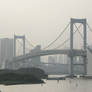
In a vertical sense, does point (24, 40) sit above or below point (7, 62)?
above

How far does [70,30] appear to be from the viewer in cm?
4456

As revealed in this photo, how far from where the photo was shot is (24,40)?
5984cm

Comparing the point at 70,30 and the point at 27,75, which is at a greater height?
the point at 70,30

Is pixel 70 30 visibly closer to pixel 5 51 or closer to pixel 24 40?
pixel 24 40

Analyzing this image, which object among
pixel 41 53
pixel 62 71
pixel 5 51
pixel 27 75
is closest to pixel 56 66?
pixel 62 71

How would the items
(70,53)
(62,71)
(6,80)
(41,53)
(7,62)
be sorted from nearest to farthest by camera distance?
(6,80) < (70,53) < (41,53) < (7,62) < (62,71)

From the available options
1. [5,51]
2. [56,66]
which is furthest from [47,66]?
[5,51]

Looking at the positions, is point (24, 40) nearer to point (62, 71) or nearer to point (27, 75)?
point (62, 71)

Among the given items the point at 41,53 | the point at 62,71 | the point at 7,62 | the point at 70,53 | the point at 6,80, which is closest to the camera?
the point at 6,80

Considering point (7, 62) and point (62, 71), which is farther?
point (62, 71)

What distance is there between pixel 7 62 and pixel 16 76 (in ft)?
84.0

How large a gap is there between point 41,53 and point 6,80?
15.9 meters

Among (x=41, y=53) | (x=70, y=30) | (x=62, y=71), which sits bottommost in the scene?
(x=62, y=71)

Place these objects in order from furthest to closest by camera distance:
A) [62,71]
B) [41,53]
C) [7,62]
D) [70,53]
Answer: [62,71] → [7,62] → [41,53] → [70,53]
